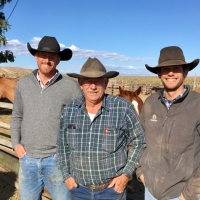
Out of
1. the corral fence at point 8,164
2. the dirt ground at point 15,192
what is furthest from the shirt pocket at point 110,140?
the corral fence at point 8,164

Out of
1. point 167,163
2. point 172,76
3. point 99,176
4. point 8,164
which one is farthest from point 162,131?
point 8,164

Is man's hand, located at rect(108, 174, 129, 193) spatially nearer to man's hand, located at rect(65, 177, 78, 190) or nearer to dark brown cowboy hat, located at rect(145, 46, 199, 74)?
man's hand, located at rect(65, 177, 78, 190)

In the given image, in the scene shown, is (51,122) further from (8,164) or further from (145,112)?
(8,164)

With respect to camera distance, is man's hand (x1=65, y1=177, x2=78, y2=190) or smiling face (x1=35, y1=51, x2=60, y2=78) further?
smiling face (x1=35, y1=51, x2=60, y2=78)

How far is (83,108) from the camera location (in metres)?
2.25

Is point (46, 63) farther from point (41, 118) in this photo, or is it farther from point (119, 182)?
point (119, 182)

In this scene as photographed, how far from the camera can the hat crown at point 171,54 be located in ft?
7.09

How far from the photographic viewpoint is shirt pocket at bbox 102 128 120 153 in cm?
214

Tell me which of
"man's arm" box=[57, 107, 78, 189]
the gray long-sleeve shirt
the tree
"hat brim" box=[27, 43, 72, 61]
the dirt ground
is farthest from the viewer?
the tree

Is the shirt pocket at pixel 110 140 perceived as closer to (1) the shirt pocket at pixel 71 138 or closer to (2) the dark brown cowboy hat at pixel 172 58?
(1) the shirt pocket at pixel 71 138

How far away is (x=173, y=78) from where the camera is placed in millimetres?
2121

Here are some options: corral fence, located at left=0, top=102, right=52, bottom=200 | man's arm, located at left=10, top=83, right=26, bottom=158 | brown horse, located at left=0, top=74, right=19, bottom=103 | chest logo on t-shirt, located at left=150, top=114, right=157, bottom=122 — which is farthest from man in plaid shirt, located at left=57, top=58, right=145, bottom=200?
brown horse, located at left=0, top=74, right=19, bottom=103

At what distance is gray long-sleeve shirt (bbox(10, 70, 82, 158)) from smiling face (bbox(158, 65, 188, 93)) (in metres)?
0.96

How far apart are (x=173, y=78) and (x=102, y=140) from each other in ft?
2.58
